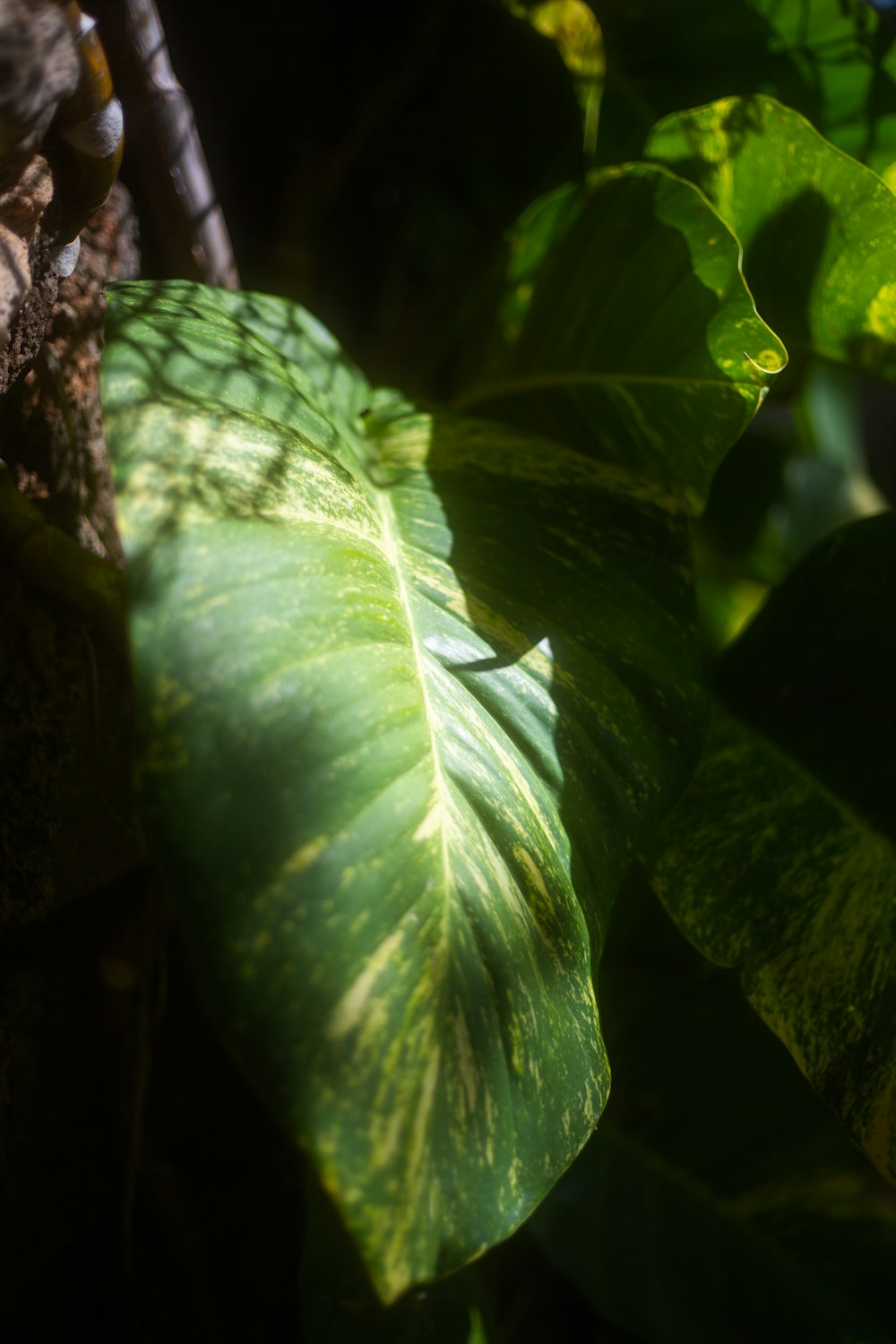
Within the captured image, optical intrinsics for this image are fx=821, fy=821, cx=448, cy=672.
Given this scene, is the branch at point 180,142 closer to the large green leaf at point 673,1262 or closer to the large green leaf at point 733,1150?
the large green leaf at point 733,1150

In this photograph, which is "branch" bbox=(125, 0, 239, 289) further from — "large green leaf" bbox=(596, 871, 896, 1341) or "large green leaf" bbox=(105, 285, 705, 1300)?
"large green leaf" bbox=(596, 871, 896, 1341)

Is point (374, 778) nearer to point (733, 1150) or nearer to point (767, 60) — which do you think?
point (733, 1150)

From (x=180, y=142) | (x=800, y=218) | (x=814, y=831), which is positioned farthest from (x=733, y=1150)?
(x=180, y=142)

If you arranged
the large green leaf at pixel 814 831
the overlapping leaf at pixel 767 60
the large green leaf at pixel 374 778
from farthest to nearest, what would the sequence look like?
the overlapping leaf at pixel 767 60 → the large green leaf at pixel 814 831 → the large green leaf at pixel 374 778

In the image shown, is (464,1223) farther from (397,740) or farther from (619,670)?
(619,670)

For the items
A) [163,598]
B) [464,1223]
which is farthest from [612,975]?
[163,598]

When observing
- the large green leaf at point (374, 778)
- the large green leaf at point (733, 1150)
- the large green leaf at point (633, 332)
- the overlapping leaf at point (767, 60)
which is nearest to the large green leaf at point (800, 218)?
the large green leaf at point (633, 332)

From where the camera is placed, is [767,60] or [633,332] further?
[767,60]
